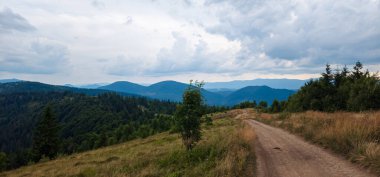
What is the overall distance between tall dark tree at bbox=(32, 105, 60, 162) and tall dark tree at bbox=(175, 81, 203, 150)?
5216 centimetres

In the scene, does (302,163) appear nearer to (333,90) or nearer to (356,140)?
(356,140)

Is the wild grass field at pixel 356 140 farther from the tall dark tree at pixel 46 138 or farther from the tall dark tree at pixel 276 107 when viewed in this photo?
the tall dark tree at pixel 276 107

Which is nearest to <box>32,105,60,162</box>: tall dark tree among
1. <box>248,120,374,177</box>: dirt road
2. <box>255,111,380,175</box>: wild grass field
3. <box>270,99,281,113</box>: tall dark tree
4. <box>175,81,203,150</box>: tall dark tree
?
<box>175,81,203,150</box>: tall dark tree

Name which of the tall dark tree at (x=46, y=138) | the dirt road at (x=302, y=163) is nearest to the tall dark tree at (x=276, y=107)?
the tall dark tree at (x=46, y=138)

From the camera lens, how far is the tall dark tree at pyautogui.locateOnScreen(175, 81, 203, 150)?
16.2 metres

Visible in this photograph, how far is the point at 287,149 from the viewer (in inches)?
548

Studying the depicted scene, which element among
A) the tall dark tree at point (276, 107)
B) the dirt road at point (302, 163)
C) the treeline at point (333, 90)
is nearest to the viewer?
the dirt road at point (302, 163)

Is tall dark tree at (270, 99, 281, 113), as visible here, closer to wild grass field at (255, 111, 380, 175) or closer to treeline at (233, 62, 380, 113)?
treeline at (233, 62, 380, 113)

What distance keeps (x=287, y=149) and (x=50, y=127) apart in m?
59.5

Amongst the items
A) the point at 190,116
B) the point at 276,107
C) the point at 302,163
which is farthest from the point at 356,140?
the point at 276,107

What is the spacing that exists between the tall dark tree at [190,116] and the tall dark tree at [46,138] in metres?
52.2

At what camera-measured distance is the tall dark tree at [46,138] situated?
5872cm

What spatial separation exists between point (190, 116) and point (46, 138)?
54.3m

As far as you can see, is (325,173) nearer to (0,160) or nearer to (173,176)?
(173,176)
